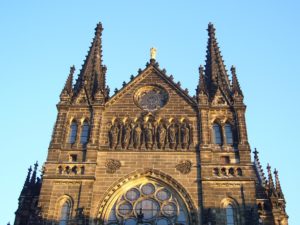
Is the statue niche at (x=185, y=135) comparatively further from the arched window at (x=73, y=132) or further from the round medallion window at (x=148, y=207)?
the arched window at (x=73, y=132)

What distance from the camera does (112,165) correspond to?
26.9m

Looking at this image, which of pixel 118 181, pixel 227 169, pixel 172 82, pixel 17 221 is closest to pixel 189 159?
pixel 227 169

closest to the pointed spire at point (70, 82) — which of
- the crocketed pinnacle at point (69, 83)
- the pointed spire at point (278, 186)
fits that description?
the crocketed pinnacle at point (69, 83)

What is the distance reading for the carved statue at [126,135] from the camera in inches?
1097

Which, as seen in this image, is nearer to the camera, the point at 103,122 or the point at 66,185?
the point at 66,185

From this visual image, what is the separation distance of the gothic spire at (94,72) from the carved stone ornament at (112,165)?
209 inches

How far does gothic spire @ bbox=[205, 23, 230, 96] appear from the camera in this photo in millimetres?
31400

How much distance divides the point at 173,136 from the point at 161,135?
0.68m

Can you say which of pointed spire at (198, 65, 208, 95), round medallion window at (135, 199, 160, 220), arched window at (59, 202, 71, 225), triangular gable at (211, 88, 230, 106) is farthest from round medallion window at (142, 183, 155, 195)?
pointed spire at (198, 65, 208, 95)

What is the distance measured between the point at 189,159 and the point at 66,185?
22.0 ft

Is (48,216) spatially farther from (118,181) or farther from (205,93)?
(205,93)

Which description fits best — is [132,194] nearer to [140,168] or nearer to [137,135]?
[140,168]

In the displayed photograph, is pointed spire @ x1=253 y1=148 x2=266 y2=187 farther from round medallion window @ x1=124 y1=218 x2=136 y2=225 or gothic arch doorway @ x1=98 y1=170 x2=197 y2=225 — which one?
round medallion window @ x1=124 y1=218 x2=136 y2=225

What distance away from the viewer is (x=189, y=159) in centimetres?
2708
